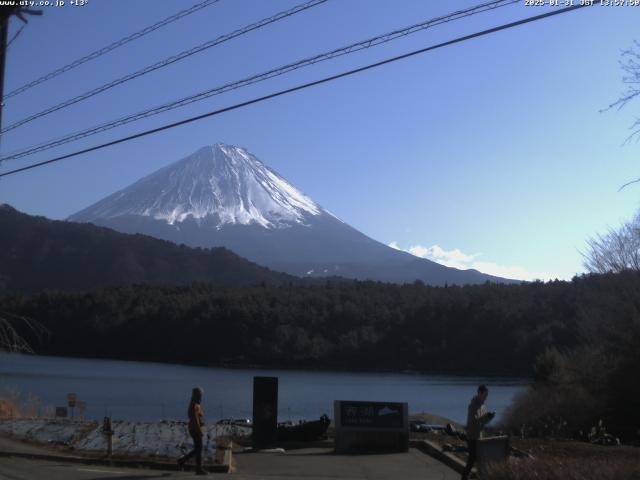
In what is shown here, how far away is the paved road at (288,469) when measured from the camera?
45.9 feet

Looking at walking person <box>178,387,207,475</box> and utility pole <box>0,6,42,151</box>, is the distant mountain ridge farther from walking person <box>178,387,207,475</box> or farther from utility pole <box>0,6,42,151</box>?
walking person <box>178,387,207,475</box>

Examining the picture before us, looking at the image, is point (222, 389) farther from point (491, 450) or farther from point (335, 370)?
point (491, 450)

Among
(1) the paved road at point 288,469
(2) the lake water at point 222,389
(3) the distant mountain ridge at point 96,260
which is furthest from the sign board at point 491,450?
(3) the distant mountain ridge at point 96,260

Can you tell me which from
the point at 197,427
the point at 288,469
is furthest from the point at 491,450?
the point at 197,427

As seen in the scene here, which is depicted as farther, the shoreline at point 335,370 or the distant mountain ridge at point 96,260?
the distant mountain ridge at point 96,260

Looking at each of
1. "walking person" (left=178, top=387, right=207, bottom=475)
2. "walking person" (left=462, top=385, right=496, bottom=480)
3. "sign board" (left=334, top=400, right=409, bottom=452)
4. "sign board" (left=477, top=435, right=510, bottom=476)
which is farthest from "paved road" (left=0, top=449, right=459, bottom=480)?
"sign board" (left=477, top=435, right=510, bottom=476)

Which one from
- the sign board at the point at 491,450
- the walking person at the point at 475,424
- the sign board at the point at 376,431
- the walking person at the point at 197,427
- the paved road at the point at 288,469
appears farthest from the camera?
the sign board at the point at 376,431

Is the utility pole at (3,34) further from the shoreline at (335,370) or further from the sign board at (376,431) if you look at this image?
the shoreline at (335,370)

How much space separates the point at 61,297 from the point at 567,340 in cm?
6503

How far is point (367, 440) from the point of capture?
693 inches

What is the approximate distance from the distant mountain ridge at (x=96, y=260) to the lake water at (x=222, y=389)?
2643 inches

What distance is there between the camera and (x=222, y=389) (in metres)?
58.2

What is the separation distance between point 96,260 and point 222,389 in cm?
11190

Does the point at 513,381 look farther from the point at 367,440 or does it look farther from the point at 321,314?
the point at 367,440
